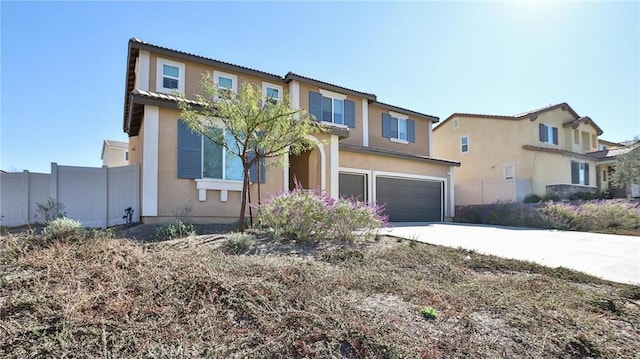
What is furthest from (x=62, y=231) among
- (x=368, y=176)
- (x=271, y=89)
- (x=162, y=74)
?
(x=368, y=176)

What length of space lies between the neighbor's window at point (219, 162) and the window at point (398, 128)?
993 cm

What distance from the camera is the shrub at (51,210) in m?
9.36

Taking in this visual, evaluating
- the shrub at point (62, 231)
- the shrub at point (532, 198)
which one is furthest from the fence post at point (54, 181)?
the shrub at point (532, 198)

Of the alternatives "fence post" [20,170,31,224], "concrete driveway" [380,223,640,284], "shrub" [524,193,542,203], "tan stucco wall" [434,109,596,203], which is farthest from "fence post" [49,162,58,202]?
"shrub" [524,193,542,203]

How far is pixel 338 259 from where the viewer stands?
5.48 metres

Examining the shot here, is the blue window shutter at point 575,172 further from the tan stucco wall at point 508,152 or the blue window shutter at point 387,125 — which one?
the blue window shutter at point 387,125

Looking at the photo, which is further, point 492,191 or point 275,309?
point 492,191

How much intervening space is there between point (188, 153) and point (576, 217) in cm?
1598

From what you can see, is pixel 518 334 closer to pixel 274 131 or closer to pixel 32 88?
pixel 274 131

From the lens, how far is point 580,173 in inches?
980

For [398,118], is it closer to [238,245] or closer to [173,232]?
[173,232]

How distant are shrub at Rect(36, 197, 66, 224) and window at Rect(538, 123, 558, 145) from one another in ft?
89.1

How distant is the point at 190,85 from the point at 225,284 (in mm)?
11395

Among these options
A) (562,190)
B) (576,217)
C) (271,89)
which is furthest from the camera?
(562,190)
